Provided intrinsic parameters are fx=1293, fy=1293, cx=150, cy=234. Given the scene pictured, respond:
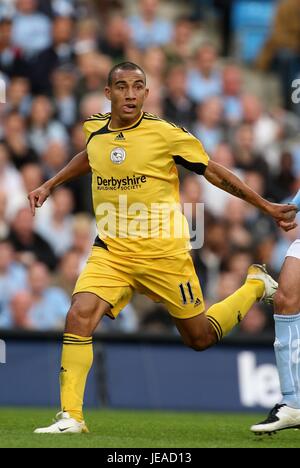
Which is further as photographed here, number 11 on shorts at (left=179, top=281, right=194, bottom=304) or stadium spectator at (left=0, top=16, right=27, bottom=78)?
stadium spectator at (left=0, top=16, right=27, bottom=78)

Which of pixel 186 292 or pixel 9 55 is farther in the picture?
pixel 9 55

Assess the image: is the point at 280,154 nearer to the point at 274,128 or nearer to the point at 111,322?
the point at 274,128

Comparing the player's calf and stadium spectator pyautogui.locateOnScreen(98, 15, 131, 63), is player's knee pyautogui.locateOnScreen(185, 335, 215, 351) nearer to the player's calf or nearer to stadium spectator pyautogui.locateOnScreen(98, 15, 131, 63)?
the player's calf

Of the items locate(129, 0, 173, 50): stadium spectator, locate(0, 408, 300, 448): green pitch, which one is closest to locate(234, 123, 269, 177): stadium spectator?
locate(129, 0, 173, 50): stadium spectator

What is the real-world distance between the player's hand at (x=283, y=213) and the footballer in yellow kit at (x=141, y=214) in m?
0.59

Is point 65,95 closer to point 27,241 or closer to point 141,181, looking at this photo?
point 27,241

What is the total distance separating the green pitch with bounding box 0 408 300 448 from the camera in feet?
26.5

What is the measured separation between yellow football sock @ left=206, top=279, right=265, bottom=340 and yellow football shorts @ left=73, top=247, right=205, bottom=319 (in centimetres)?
30

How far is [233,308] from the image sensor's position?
32.5 ft

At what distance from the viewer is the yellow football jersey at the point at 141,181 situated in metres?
9.11

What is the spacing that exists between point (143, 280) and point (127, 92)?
1.35m

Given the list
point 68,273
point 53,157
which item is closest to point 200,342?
A: point 68,273

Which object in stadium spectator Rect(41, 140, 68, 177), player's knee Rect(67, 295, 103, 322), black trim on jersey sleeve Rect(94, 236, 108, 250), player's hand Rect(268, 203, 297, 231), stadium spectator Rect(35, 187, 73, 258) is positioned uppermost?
stadium spectator Rect(41, 140, 68, 177)

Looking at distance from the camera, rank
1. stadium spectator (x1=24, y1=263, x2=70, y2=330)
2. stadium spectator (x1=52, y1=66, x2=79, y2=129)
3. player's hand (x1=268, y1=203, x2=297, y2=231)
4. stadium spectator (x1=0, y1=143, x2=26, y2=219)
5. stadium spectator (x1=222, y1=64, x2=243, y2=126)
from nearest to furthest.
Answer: player's hand (x1=268, y1=203, x2=297, y2=231) < stadium spectator (x1=24, y1=263, x2=70, y2=330) < stadium spectator (x1=0, y1=143, x2=26, y2=219) < stadium spectator (x1=52, y1=66, x2=79, y2=129) < stadium spectator (x1=222, y1=64, x2=243, y2=126)
